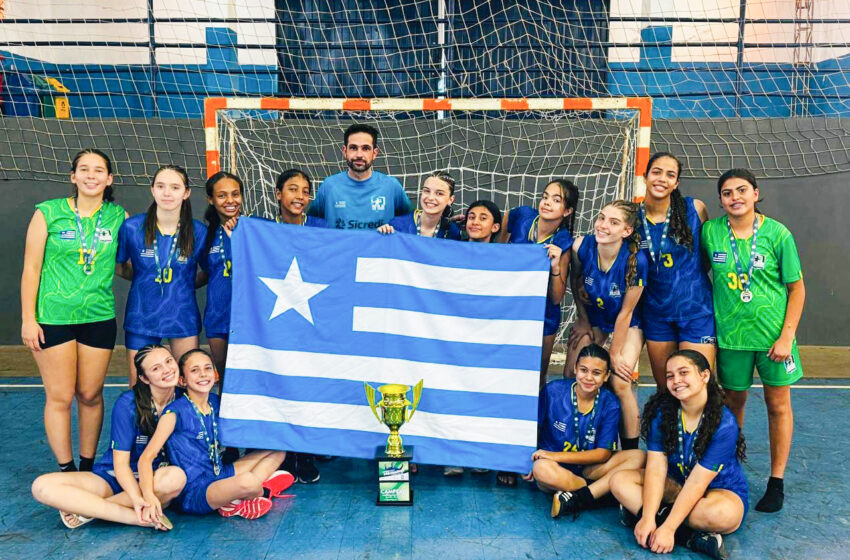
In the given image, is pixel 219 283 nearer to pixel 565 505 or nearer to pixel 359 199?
pixel 359 199

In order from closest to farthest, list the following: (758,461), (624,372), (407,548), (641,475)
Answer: (407,548), (641,475), (624,372), (758,461)

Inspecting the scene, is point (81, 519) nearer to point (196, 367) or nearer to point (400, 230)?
point (196, 367)

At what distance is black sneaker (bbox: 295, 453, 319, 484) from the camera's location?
3.61 m

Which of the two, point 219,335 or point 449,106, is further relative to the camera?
point 449,106

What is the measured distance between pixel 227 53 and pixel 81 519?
20.1 feet

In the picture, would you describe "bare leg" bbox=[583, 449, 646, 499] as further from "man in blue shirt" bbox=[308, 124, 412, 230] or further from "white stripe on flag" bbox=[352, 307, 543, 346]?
"man in blue shirt" bbox=[308, 124, 412, 230]

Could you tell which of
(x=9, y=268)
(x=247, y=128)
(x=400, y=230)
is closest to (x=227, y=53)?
(x=247, y=128)

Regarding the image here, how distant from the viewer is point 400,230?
3.81 metres

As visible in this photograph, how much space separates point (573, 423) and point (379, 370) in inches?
38.2

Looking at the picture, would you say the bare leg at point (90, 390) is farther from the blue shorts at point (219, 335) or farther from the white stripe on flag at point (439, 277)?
the white stripe on flag at point (439, 277)

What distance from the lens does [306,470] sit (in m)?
3.63

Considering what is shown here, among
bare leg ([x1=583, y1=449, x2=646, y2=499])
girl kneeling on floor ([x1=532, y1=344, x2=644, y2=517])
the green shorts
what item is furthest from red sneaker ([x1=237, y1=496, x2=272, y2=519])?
the green shorts

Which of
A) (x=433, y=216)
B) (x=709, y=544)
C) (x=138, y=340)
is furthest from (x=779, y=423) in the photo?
(x=138, y=340)

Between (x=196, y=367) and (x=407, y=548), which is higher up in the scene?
(x=196, y=367)
